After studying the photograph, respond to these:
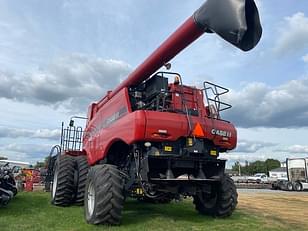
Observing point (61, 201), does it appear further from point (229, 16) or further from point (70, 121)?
point (229, 16)

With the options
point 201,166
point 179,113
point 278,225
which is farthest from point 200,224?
point 179,113

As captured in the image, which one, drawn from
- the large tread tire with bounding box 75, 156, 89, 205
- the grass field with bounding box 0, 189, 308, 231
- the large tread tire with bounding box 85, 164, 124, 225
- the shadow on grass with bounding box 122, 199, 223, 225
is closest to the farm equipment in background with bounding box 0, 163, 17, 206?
the grass field with bounding box 0, 189, 308, 231

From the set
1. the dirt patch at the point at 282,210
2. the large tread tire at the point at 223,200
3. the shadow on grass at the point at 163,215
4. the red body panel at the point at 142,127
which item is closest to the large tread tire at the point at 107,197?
the shadow on grass at the point at 163,215

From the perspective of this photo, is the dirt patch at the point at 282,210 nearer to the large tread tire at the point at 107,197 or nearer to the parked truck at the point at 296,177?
the large tread tire at the point at 107,197

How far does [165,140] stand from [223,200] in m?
2.31

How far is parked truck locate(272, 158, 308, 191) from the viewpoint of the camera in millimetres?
35281

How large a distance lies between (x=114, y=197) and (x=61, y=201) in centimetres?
375

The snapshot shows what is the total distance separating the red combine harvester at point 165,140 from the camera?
7.00m

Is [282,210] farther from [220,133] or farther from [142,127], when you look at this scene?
[142,127]

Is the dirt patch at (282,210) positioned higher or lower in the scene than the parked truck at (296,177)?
lower

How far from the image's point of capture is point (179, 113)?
26.4 ft

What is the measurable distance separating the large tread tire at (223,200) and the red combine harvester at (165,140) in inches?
0.9

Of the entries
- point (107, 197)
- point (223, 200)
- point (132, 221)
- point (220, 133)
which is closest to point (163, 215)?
point (132, 221)

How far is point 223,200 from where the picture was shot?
8.70 meters
